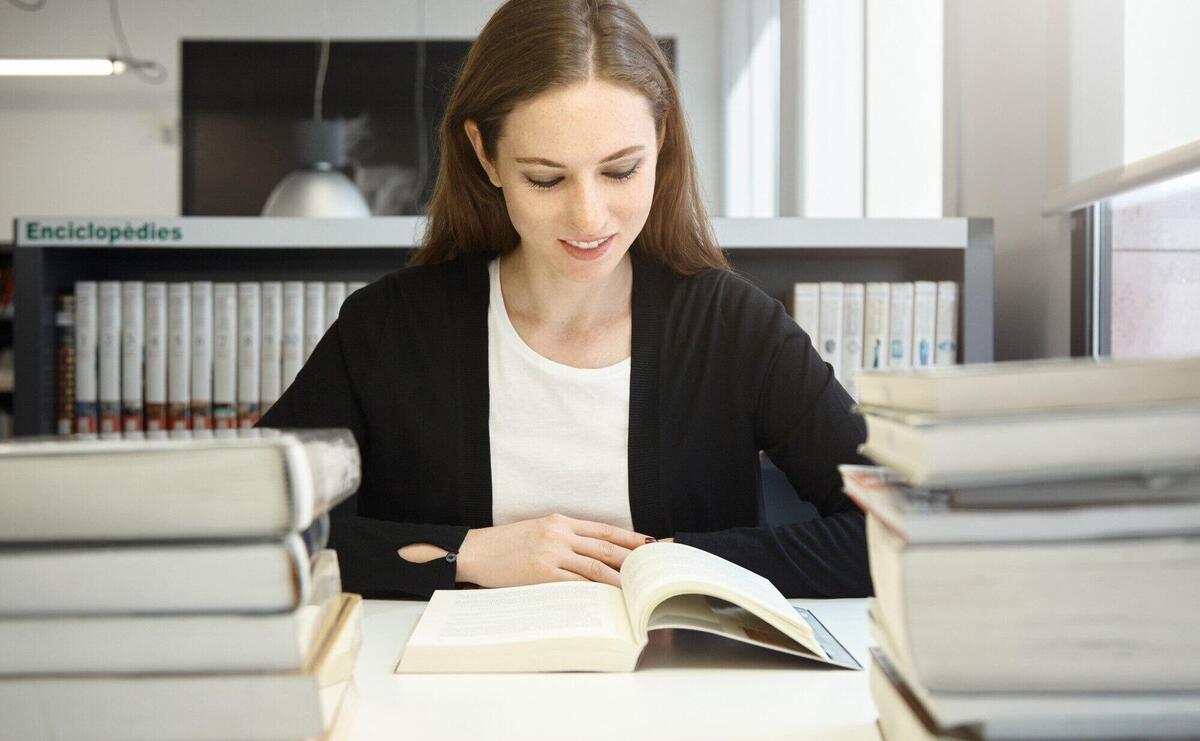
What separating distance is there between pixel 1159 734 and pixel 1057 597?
8 cm

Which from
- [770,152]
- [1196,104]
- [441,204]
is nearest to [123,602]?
[441,204]

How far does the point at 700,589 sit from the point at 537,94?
2.21ft

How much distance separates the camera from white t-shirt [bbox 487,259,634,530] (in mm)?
1340

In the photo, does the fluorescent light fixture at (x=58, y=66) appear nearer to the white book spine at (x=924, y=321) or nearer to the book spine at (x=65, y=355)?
the book spine at (x=65, y=355)

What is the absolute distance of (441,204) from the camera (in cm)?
148

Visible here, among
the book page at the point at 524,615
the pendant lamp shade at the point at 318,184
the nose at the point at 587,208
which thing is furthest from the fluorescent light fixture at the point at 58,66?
the book page at the point at 524,615

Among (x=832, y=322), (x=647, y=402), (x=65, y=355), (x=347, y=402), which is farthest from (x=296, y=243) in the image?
(x=832, y=322)

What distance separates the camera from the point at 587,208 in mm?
1207

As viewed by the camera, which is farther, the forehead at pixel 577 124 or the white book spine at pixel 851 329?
the white book spine at pixel 851 329

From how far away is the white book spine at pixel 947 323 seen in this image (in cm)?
200

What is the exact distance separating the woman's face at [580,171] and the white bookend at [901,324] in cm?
89

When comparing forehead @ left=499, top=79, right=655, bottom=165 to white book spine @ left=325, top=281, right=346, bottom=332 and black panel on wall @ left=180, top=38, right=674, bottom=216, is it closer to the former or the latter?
white book spine @ left=325, top=281, right=346, bottom=332

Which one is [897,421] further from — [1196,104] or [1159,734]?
[1196,104]

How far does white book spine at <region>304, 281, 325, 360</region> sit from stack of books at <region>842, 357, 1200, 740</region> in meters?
1.68
